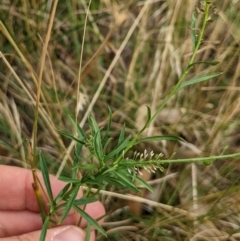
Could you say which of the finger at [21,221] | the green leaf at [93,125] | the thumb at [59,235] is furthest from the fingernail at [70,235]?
the green leaf at [93,125]

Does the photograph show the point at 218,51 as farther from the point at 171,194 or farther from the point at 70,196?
the point at 70,196

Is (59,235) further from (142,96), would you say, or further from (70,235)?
(142,96)

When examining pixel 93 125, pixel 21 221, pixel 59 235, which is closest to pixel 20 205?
pixel 21 221

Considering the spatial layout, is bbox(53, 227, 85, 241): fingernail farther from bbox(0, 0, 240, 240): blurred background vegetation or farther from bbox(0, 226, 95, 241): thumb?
bbox(0, 0, 240, 240): blurred background vegetation

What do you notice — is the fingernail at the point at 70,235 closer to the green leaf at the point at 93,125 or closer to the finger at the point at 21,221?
the finger at the point at 21,221

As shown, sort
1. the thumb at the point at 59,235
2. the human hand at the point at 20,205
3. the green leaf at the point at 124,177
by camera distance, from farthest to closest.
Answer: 1. the human hand at the point at 20,205
2. the thumb at the point at 59,235
3. the green leaf at the point at 124,177

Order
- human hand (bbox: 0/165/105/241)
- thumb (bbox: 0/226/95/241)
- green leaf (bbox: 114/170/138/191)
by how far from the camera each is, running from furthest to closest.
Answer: human hand (bbox: 0/165/105/241) → thumb (bbox: 0/226/95/241) → green leaf (bbox: 114/170/138/191)

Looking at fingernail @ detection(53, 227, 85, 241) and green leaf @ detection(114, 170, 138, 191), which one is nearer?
green leaf @ detection(114, 170, 138, 191)

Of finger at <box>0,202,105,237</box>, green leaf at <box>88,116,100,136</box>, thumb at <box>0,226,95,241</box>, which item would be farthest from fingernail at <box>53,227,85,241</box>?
green leaf at <box>88,116,100,136</box>
